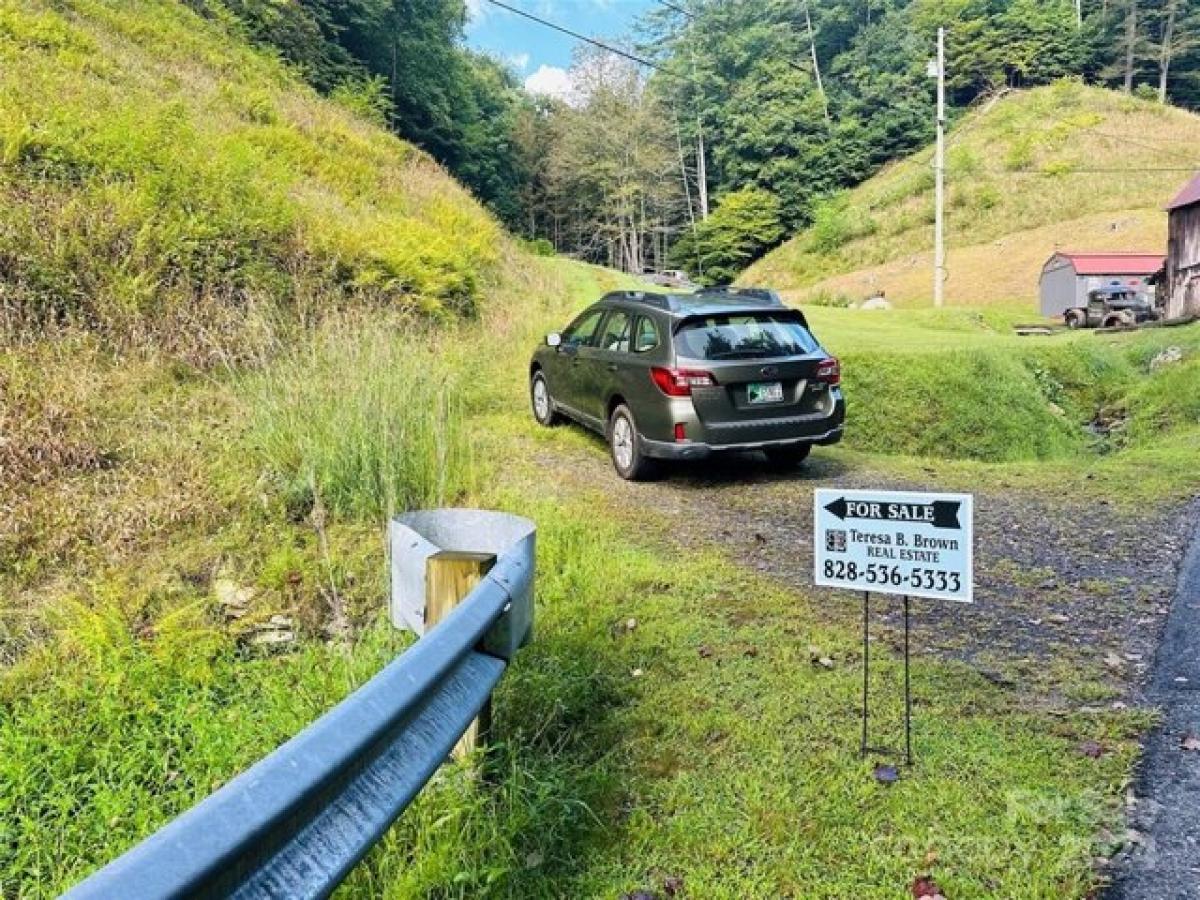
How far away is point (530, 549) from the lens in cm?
271

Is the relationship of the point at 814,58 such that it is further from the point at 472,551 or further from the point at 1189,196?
the point at 472,551

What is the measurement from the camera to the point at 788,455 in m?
8.76

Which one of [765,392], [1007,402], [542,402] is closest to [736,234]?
[1007,402]

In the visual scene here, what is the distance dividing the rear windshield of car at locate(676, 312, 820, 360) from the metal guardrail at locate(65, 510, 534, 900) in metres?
5.64

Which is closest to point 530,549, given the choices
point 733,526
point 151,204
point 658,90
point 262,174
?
point 733,526

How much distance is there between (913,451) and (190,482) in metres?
9.69

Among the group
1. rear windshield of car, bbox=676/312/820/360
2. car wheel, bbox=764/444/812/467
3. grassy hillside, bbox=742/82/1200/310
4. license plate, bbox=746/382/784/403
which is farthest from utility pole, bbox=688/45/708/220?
license plate, bbox=746/382/784/403

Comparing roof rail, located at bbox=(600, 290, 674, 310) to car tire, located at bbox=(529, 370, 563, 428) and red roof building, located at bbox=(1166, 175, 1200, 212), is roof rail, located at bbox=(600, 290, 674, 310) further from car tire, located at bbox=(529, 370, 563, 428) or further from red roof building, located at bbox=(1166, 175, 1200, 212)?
red roof building, located at bbox=(1166, 175, 1200, 212)

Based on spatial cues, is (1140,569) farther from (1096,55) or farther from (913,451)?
(1096,55)

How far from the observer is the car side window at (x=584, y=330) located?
9461 mm

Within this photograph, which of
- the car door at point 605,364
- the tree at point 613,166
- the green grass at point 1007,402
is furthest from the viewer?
the tree at point 613,166

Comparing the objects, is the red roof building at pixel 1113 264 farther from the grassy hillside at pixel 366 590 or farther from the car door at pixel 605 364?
the car door at pixel 605 364

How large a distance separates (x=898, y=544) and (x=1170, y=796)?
118 cm

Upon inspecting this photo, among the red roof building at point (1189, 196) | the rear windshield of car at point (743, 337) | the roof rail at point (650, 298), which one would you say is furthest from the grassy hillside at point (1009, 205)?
the rear windshield of car at point (743, 337)
